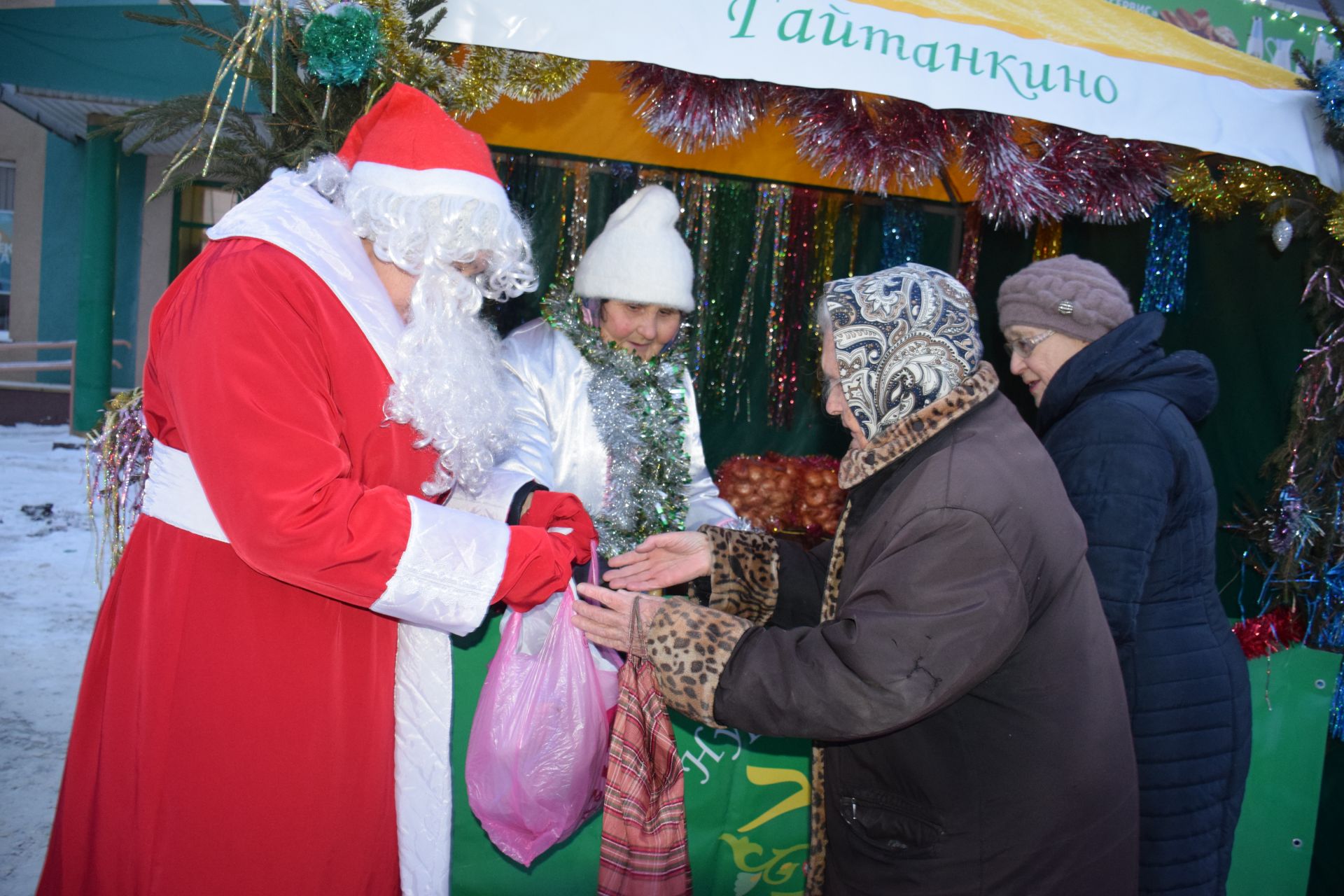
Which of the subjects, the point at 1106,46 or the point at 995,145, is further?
the point at 995,145

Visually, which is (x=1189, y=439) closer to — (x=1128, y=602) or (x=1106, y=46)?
(x=1128, y=602)

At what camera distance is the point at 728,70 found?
8.23 ft

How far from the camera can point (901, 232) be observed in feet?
16.8

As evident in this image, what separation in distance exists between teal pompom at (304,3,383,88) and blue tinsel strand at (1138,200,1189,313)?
3305 mm

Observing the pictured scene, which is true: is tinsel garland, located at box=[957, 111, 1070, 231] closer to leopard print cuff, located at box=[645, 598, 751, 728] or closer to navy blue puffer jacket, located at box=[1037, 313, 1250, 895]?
navy blue puffer jacket, located at box=[1037, 313, 1250, 895]

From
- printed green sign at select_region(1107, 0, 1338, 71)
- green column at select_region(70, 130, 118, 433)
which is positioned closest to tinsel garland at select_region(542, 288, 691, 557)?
printed green sign at select_region(1107, 0, 1338, 71)

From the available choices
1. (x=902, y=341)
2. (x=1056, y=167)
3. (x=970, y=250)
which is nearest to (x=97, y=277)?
(x=970, y=250)

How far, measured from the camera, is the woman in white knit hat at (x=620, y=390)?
3.26 meters

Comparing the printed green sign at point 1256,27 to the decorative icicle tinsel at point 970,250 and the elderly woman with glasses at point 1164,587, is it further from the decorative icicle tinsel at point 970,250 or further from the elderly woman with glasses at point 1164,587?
the elderly woman with glasses at point 1164,587

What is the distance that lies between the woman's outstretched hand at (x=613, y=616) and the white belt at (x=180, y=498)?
27.3 inches

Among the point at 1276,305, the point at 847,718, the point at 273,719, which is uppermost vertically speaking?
the point at 1276,305

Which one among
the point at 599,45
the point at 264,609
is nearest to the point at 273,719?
the point at 264,609

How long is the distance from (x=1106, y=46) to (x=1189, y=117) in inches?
13.7

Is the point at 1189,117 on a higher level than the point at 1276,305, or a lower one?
higher
